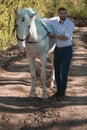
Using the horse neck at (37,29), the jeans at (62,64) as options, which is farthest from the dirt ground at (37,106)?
the horse neck at (37,29)

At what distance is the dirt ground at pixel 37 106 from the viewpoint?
7.06 metres

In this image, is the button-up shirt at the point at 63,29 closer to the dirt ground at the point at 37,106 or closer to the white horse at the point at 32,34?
the white horse at the point at 32,34

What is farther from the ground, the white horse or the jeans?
the white horse

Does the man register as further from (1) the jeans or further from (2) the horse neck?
(2) the horse neck

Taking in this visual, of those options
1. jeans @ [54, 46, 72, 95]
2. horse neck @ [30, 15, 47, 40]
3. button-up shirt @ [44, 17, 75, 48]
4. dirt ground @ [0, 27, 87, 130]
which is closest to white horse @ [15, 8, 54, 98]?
horse neck @ [30, 15, 47, 40]

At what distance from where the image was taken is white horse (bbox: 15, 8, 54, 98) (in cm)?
731

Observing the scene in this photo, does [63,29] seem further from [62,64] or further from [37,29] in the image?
[62,64]

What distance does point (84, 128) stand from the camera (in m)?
6.89

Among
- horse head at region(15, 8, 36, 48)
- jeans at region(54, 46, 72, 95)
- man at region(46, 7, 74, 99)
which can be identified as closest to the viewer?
horse head at region(15, 8, 36, 48)

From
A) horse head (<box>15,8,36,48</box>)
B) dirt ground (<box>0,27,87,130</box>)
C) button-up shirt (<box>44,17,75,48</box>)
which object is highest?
horse head (<box>15,8,36,48</box>)

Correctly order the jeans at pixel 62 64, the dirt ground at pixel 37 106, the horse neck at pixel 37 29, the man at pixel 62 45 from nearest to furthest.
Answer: the dirt ground at pixel 37 106 → the horse neck at pixel 37 29 → the man at pixel 62 45 → the jeans at pixel 62 64

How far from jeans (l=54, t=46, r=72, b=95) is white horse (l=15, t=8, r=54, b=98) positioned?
0.32m

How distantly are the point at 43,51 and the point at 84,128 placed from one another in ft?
6.18

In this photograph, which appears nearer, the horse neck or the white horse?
the white horse
